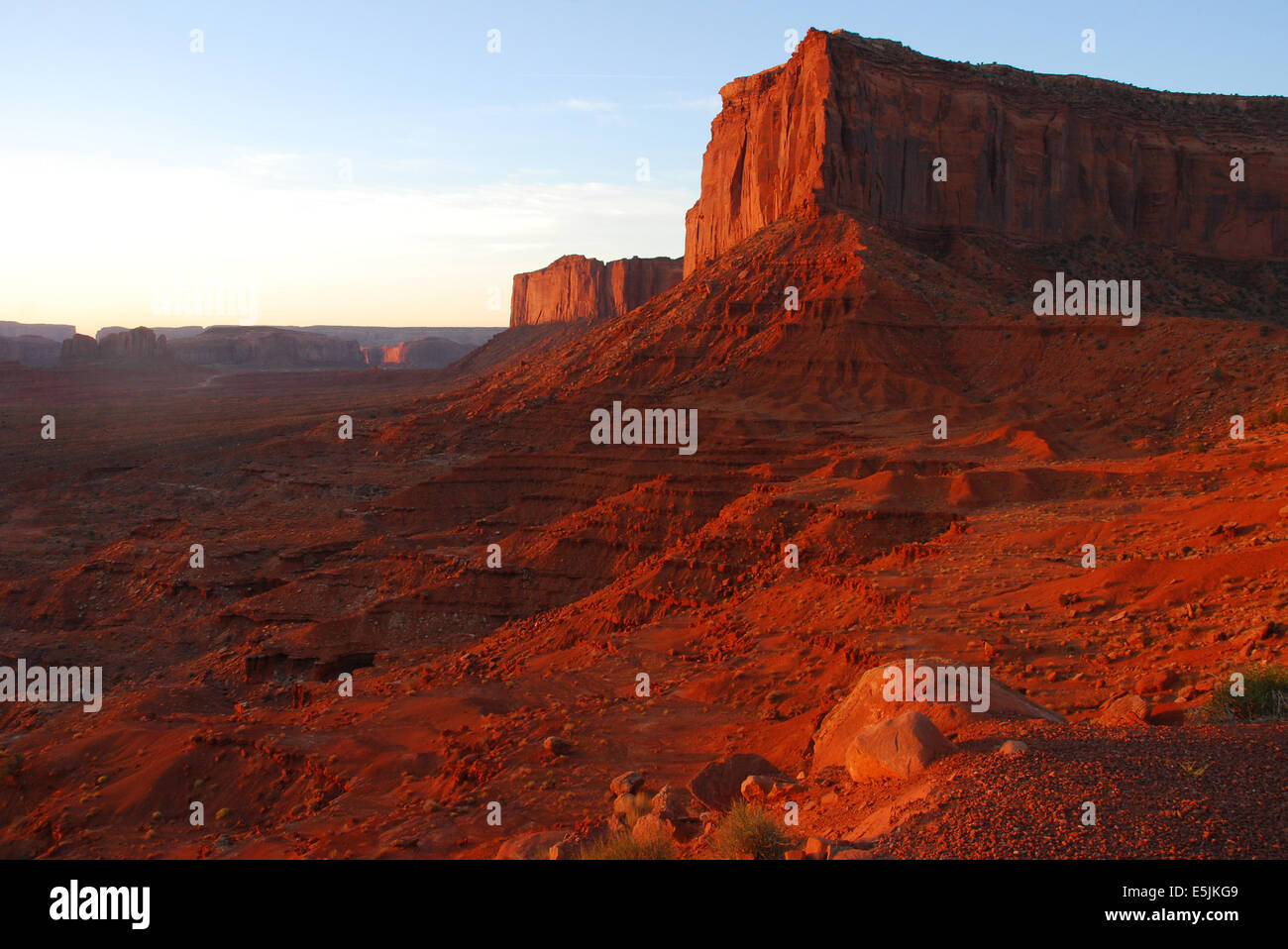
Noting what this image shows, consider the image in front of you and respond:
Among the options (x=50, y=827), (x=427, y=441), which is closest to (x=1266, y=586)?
(x=50, y=827)

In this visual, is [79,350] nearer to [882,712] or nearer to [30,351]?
[30,351]

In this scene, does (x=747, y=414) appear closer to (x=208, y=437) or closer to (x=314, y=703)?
(x=314, y=703)

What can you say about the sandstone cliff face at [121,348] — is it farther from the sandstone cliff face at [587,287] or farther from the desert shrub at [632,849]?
the desert shrub at [632,849]

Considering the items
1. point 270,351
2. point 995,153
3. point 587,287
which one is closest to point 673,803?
point 995,153

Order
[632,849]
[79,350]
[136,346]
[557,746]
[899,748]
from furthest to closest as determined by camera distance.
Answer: [136,346] < [79,350] < [557,746] < [899,748] < [632,849]

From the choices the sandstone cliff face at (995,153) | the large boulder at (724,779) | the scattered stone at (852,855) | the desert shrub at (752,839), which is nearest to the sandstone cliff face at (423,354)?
the sandstone cliff face at (995,153)
